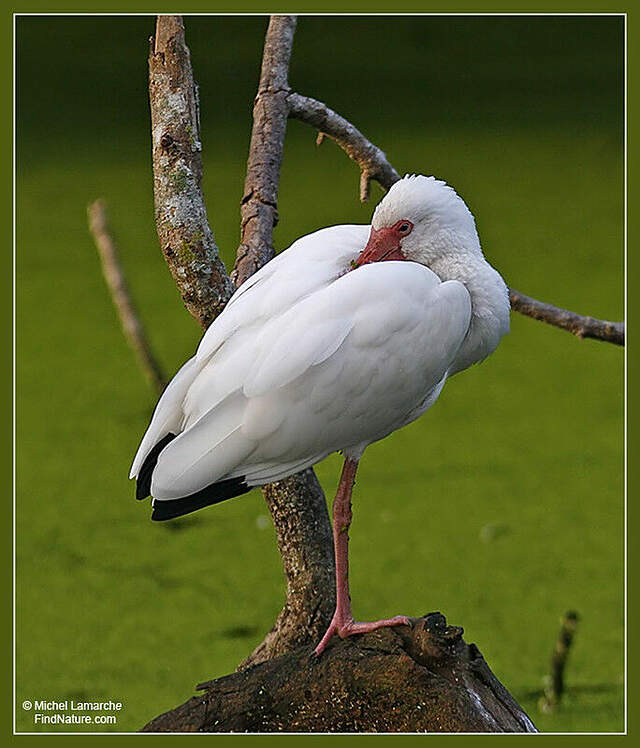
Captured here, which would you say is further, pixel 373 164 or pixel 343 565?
pixel 373 164

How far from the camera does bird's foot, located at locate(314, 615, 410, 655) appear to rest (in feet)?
4.58

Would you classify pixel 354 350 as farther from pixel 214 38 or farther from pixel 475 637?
pixel 214 38

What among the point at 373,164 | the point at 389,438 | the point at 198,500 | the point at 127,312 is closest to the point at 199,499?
the point at 198,500

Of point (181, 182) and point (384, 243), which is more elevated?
point (181, 182)

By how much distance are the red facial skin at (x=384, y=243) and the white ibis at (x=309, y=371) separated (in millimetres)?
20

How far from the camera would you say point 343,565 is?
4.97ft

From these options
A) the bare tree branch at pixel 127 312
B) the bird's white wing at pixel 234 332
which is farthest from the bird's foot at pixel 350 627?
the bare tree branch at pixel 127 312

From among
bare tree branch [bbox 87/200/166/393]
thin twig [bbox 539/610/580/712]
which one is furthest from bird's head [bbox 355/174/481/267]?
bare tree branch [bbox 87/200/166/393]

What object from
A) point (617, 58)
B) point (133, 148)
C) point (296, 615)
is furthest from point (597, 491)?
point (617, 58)

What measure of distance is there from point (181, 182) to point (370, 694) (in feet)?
2.41

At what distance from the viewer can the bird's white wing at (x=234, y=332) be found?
1.39 metres

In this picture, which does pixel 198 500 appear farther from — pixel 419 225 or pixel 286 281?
pixel 419 225

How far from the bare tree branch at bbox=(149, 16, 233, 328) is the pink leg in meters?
0.30

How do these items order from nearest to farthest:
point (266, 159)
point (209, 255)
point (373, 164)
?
point (209, 255) → point (266, 159) → point (373, 164)
